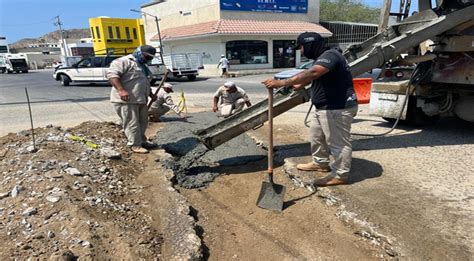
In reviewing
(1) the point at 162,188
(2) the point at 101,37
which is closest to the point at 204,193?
(1) the point at 162,188

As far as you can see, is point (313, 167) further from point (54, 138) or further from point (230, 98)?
point (54, 138)

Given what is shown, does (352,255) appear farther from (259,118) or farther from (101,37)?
(101,37)

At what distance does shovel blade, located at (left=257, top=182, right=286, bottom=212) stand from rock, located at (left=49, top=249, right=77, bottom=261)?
1.88 metres

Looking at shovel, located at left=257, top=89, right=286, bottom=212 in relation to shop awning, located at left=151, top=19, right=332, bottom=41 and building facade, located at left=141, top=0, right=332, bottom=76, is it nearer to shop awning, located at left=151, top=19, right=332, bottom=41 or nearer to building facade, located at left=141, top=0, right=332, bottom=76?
shop awning, located at left=151, top=19, right=332, bottom=41

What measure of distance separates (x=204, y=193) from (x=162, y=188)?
1.67 feet

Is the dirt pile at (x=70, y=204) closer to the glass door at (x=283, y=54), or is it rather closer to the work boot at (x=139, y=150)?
the work boot at (x=139, y=150)

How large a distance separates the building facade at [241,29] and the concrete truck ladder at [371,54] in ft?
58.6

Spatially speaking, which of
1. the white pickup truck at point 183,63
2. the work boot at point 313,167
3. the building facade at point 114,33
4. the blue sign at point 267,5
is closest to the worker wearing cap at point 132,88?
the work boot at point 313,167

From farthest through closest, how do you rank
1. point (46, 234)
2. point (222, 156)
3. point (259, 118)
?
point (222, 156) < point (259, 118) < point (46, 234)

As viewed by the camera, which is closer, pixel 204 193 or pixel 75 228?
pixel 75 228

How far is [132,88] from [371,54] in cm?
346

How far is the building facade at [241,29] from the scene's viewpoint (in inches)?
936

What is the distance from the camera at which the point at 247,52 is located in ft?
82.1

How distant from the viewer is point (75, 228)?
9.11 feet
